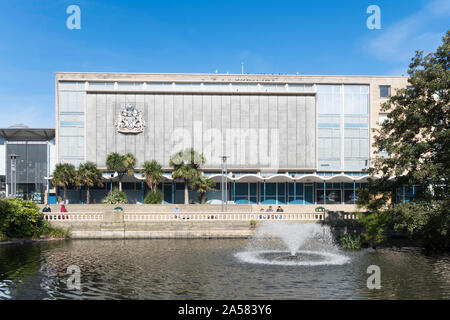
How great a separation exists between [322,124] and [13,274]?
173 ft

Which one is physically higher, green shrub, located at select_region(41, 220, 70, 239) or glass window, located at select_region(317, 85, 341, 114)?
glass window, located at select_region(317, 85, 341, 114)

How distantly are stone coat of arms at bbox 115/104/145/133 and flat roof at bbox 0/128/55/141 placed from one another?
21695 mm

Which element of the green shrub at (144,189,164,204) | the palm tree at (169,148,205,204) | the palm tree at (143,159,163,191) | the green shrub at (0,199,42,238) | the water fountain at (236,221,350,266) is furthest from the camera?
the palm tree at (143,159,163,191)

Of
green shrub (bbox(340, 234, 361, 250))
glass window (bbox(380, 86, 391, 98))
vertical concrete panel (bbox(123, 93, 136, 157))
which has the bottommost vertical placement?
green shrub (bbox(340, 234, 361, 250))

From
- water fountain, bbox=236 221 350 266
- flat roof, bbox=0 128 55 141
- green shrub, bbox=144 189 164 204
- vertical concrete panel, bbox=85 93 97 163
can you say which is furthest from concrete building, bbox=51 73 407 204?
water fountain, bbox=236 221 350 266

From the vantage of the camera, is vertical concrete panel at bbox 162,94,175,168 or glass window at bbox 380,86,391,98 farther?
glass window at bbox 380,86,391,98

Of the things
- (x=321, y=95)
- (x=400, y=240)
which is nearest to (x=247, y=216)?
(x=400, y=240)

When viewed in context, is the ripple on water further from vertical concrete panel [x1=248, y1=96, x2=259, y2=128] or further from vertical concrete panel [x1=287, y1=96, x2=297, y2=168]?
vertical concrete panel [x1=248, y1=96, x2=259, y2=128]

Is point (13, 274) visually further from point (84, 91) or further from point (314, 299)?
point (84, 91)

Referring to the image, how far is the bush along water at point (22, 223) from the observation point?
100 feet

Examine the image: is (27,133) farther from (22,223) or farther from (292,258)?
(292,258)

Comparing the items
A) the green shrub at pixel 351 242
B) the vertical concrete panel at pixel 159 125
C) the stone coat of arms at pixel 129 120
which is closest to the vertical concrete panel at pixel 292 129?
the vertical concrete panel at pixel 159 125

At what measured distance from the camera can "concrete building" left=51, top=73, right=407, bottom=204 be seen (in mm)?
62656
